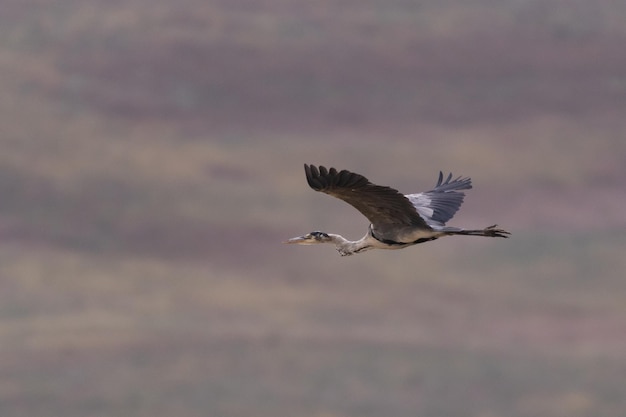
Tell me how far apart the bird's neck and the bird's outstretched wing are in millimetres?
965

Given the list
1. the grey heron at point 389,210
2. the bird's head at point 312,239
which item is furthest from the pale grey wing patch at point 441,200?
the bird's head at point 312,239

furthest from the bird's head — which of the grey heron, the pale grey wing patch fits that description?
the pale grey wing patch

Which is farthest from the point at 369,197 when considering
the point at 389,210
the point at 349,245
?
the point at 349,245

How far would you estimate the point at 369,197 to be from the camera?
29250mm

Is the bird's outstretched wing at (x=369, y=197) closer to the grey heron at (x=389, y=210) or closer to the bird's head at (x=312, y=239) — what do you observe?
the grey heron at (x=389, y=210)

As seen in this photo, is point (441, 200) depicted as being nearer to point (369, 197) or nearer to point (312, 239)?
point (312, 239)

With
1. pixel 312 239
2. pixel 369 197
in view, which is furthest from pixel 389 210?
pixel 312 239

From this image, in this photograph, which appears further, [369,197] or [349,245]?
[349,245]

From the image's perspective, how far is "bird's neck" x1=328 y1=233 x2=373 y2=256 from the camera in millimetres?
32531

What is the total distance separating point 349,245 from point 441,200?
3.67 m

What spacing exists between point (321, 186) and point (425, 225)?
162 inches

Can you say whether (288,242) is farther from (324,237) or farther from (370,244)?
(370,244)

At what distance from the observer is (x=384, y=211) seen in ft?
101

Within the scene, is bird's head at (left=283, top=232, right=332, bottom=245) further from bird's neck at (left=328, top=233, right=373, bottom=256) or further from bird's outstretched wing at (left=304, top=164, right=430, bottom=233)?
bird's outstretched wing at (left=304, top=164, right=430, bottom=233)
